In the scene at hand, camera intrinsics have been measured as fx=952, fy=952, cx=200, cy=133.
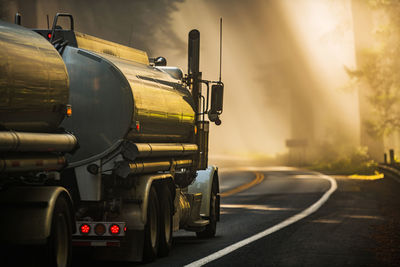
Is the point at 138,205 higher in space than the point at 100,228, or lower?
higher

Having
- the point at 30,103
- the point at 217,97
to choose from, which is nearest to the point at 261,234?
the point at 217,97

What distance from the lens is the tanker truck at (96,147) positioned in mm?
9414

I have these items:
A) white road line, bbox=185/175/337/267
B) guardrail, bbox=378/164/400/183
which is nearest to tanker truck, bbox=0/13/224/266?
white road line, bbox=185/175/337/267

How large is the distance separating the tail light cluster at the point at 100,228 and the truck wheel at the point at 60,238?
1329 mm

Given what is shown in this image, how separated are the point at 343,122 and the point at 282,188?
58.7 meters

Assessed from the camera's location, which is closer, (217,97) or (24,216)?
(24,216)

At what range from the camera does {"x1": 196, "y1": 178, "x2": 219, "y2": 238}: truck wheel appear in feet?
55.2

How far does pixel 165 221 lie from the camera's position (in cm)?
1355

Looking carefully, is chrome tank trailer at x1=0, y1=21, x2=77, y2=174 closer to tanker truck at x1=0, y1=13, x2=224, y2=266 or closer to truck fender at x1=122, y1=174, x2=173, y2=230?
tanker truck at x1=0, y1=13, x2=224, y2=266

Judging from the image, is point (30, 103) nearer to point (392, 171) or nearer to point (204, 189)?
point (204, 189)

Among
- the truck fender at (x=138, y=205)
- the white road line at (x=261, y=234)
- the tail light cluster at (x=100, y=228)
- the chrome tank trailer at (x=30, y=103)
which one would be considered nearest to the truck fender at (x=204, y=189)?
the white road line at (x=261, y=234)

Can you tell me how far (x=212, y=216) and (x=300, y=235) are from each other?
63.1 inches

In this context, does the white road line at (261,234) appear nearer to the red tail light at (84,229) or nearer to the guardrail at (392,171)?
the red tail light at (84,229)

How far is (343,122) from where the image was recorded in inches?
3730
